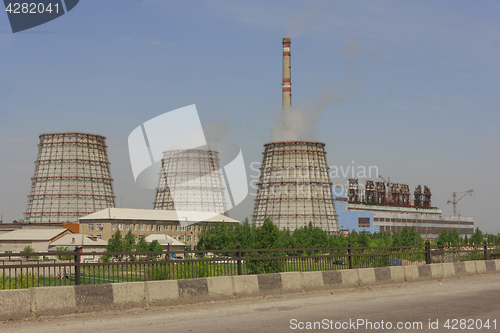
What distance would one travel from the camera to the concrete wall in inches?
437

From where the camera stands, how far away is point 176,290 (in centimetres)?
1296

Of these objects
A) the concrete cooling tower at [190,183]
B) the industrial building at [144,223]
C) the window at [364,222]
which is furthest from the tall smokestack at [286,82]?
the window at [364,222]

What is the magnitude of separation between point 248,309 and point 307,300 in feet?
6.88

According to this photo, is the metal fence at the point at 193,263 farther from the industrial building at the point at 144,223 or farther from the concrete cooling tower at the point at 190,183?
the concrete cooling tower at the point at 190,183

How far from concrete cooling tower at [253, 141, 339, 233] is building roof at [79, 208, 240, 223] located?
13713mm

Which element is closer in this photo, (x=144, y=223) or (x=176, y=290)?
(x=176, y=290)

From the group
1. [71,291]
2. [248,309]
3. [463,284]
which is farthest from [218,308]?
[463,284]

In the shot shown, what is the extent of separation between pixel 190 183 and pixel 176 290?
149 meters

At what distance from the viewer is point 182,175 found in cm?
16088

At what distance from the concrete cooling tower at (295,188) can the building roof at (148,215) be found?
13.7m

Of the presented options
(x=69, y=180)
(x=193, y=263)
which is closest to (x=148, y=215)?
(x=69, y=180)

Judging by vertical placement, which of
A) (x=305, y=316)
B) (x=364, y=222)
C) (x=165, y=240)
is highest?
(x=305, y=316)

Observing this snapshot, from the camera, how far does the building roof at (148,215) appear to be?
12325cm

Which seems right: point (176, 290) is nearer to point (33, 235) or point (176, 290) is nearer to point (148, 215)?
point (33, 235)
